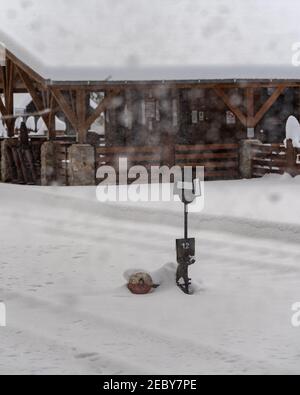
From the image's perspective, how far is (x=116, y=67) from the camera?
70.0 feet

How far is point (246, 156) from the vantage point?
73.7 feet

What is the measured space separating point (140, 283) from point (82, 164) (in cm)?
1182

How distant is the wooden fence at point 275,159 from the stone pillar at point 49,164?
5.31m

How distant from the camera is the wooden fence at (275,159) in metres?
21.1

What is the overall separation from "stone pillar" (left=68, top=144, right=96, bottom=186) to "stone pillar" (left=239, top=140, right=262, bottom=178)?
422 cm

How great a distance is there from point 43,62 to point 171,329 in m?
14.1

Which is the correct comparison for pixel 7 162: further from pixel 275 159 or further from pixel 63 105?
pixel 275 159

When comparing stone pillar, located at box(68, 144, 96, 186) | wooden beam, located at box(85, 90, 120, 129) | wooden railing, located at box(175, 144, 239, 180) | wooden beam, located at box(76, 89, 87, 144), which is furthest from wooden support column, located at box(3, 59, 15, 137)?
wooden railing, located at box(175, 144, 239, 180)

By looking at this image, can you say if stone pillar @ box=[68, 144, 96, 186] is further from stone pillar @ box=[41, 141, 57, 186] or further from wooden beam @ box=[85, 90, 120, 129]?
stone pillar @ box=[41, 141, 57, 186]

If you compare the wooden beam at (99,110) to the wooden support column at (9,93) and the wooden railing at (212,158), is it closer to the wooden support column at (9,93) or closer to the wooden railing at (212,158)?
the wooden railing at (212,158)

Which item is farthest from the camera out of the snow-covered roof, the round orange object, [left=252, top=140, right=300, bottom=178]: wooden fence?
the snow-covered roof

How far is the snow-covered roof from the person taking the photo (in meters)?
21.4

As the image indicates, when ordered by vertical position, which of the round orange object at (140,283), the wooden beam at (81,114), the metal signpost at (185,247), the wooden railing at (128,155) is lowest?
the round orange object at (140,283)

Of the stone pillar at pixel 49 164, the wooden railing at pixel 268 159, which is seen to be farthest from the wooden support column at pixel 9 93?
the wooden railing at pixel 268 159
